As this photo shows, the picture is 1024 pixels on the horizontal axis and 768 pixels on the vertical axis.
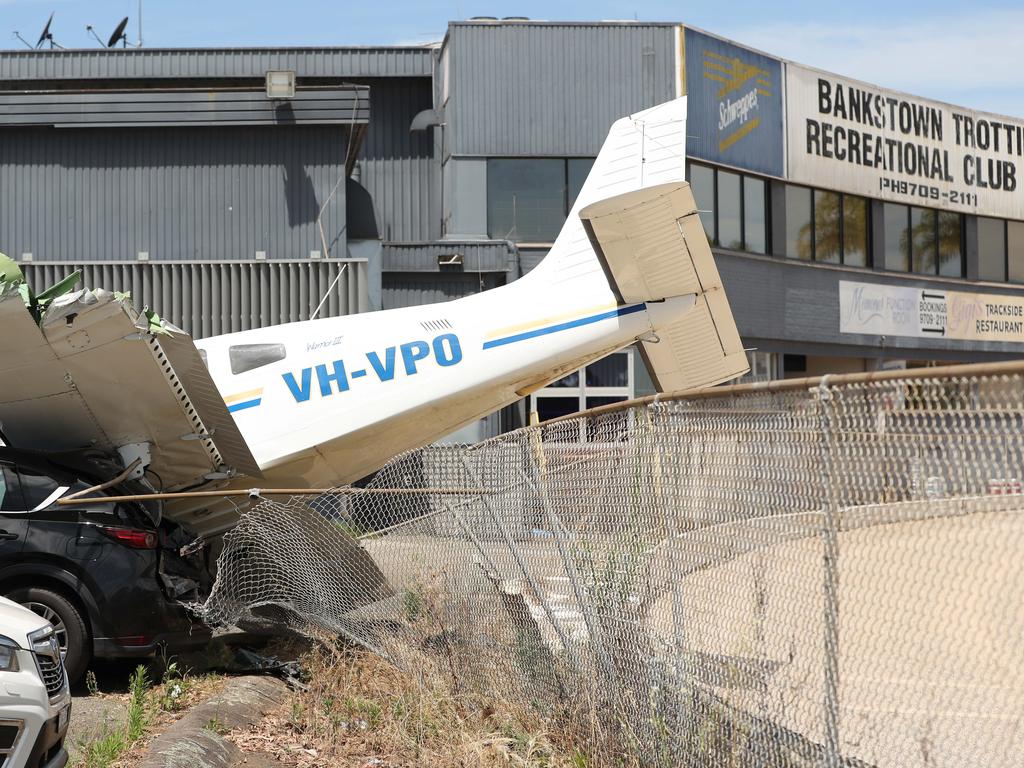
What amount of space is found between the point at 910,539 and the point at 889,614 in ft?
0.94

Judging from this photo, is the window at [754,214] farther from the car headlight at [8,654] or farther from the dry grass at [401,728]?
the car headlight at [8,654]

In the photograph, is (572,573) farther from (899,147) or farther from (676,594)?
(899,147)

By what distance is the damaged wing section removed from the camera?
8.10 m

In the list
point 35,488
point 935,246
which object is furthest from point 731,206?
point 35,488

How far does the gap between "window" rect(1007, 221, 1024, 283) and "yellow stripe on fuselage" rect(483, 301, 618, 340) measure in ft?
85.9

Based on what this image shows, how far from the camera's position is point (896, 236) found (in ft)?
→ 102

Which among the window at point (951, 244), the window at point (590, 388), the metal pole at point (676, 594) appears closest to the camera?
the metal pole at point (676, 594)

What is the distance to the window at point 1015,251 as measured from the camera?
33.9 m

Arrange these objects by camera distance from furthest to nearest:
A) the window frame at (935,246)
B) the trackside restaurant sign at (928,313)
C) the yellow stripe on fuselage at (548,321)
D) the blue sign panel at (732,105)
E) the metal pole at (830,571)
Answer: the window frame at (935,246) < the trackside restaurant sign at (928,313) < the blue sign panel at (732,105) < the yellow stripe on fuselage at (548,321) < the metal pole at (830,571)

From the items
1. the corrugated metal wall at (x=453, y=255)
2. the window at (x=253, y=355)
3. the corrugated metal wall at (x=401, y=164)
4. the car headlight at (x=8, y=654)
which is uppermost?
the corrugated metal wall at (x=401, y=164)

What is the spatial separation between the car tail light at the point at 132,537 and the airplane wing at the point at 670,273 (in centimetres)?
528

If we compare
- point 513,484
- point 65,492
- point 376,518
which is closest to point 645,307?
point 376,518

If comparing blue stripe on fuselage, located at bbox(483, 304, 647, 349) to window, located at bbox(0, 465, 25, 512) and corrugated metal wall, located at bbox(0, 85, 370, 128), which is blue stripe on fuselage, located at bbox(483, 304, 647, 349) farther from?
corrugated metal wall, located at bbox(0, 85, 370, 128)

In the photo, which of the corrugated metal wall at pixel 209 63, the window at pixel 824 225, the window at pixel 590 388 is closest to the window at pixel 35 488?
the window at pixel 590 388
